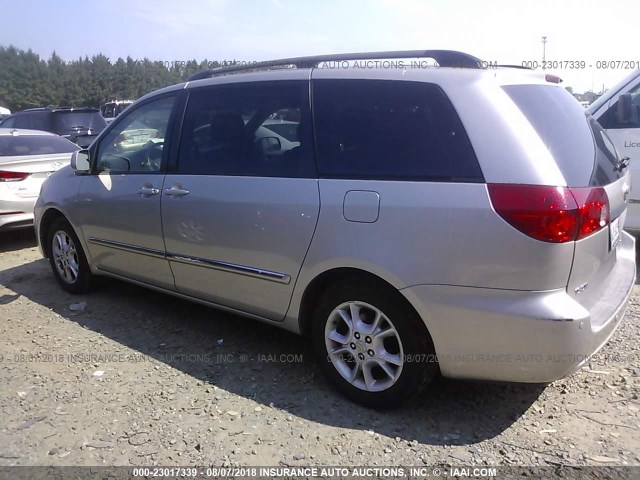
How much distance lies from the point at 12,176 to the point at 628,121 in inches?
258

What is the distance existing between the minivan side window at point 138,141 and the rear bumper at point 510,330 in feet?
7.30

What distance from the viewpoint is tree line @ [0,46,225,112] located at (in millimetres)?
26594

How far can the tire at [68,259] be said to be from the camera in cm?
468

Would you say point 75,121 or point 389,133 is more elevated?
point 75,121

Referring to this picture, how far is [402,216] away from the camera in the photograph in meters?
2.58

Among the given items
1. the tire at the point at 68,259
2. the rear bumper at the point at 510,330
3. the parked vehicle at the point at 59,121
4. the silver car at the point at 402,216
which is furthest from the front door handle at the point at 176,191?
the parked vehicle at the point at 59,121

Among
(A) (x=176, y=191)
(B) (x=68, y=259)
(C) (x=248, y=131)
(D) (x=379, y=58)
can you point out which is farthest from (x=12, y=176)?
(D) (x=379, y=58)

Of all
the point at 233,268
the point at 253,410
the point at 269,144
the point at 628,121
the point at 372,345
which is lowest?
the point at 253,410

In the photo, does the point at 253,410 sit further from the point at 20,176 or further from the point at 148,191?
the point at 20,176

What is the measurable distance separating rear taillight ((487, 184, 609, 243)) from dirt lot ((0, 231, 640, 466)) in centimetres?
104

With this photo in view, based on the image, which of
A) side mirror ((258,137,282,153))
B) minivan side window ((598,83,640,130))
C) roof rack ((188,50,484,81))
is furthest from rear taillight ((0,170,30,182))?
minivan side window ((598,83,640,130))

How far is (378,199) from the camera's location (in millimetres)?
2658

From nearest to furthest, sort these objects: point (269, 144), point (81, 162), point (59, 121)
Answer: point (269, 144) < point (81, 162) < point (59, 121)

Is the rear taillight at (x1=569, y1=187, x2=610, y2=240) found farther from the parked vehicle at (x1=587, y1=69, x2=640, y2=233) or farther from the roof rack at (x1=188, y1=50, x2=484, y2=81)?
the parked vehicle at (x1=587, y1=69, x2=640, y2=233)
